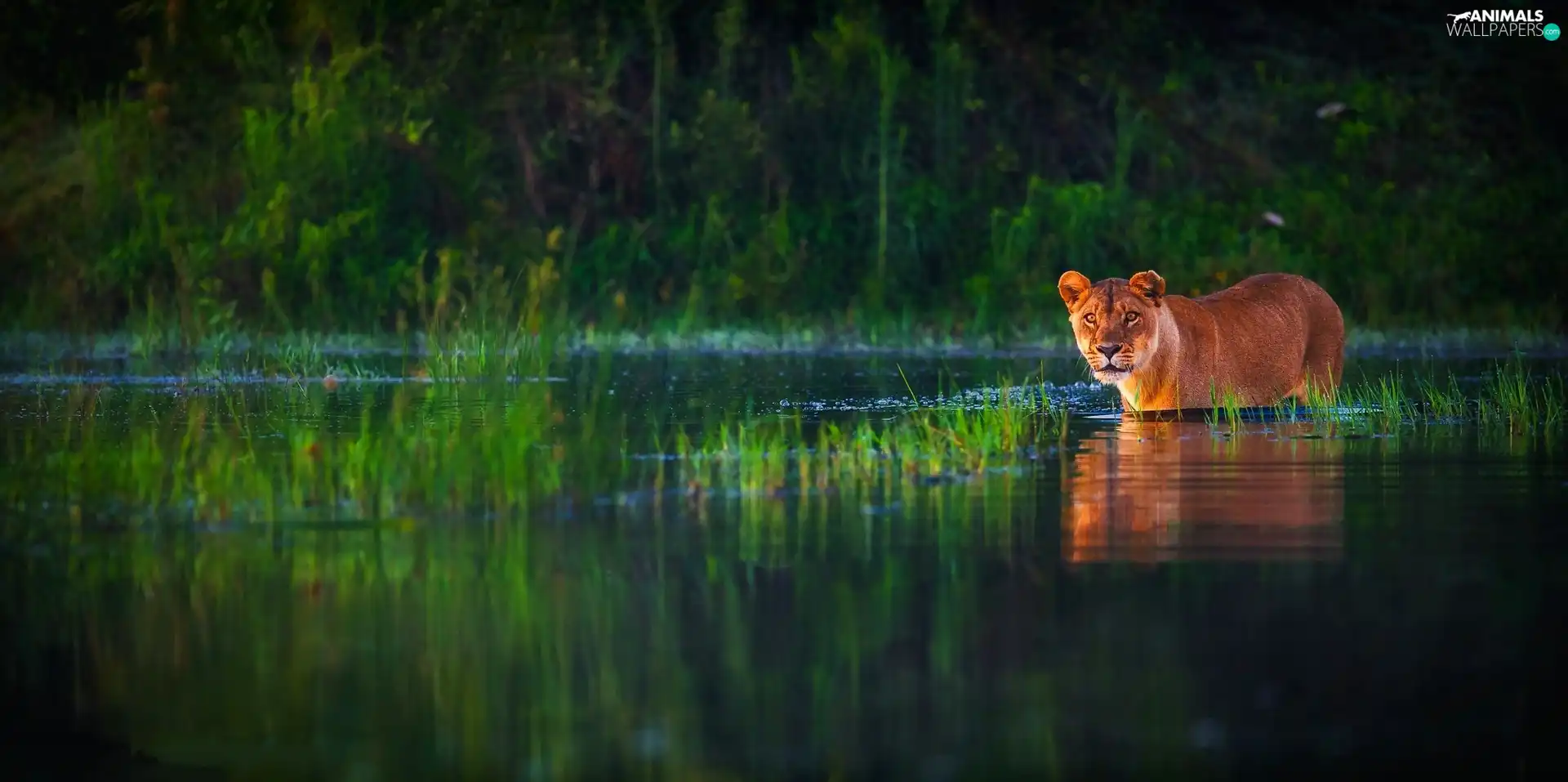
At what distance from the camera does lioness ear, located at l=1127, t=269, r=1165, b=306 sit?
11.8 metres

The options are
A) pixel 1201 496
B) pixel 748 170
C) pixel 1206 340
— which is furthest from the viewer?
pixel 748 170

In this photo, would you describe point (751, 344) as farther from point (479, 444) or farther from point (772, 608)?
point (772, 608)

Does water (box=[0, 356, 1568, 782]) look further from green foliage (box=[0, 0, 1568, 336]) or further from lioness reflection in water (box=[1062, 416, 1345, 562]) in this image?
green foliage (box=[0, 0, 1568, 336])

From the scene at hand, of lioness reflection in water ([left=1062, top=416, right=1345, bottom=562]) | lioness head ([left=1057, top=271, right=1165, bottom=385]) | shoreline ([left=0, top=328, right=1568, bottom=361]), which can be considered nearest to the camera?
lioness reflection in water ([left=1062, top=416, right=1345, bottom=562])

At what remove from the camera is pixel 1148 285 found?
464 inches

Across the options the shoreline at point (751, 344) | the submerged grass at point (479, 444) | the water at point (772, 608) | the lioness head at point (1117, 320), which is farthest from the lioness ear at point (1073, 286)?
the shoreline at point (751, 344)

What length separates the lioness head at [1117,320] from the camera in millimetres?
11734

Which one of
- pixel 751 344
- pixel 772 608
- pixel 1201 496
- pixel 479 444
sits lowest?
pixel 772 608

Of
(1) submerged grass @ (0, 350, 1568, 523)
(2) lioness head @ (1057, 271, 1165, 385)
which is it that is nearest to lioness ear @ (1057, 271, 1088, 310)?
(2) lioness head @ (1057, 271, 1165, 385)

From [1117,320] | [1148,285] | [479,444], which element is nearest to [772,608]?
[479,444]

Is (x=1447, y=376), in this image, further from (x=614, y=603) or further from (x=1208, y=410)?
(x=614, y=603)

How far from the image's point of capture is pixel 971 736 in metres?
5.07

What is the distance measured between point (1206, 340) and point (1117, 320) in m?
0.93

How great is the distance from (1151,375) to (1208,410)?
80 centimetres
